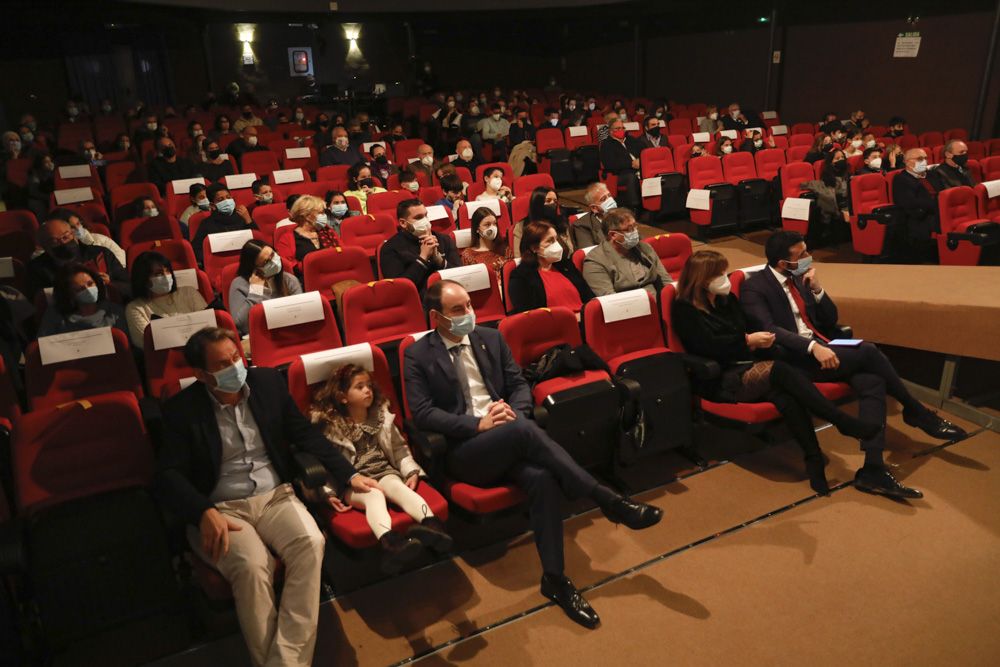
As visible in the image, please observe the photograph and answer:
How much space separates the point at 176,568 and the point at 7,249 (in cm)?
408

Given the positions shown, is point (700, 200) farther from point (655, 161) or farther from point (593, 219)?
point (593, 219)

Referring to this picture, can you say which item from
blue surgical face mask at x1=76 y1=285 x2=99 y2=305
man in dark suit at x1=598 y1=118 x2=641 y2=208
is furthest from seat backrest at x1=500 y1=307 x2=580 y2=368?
man in dark suit at x1=598 y1=118 x2=641 y2=208

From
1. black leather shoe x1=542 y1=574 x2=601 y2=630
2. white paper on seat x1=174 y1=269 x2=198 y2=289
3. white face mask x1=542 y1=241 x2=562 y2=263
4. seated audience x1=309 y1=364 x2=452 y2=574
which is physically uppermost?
white face mask x1=542 y1=241 x2=562 y2=263

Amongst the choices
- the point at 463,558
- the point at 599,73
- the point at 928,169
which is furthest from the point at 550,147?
the point at 599,73

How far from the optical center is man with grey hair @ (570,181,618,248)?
191 inches

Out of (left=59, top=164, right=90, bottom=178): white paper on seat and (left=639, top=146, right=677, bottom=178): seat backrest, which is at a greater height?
(left=59, top=164, right=90, bottom=178): white paper on seat

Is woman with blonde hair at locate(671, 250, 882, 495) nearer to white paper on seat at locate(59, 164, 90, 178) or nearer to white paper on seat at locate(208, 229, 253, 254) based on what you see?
white paper on seat at locate(208, 229, 253, 254)

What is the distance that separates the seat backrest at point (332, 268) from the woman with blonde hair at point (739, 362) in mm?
2066

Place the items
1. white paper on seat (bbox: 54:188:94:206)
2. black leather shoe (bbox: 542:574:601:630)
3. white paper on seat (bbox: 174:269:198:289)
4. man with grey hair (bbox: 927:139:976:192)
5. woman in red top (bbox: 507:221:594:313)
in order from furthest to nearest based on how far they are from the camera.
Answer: man with grey hair (bbox: 927:139:976:192), white paper on seat (bbox: 54:188:94:206), white paper on seat (bbox: 174:269:198:289), woman in red top (bbox: 507:221:594:313), black leather shoe (bbox: 542:574:601:630)

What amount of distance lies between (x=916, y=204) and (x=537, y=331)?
4513 millimetres

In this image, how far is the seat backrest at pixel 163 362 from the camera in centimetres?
314

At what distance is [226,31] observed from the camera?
15859 mm

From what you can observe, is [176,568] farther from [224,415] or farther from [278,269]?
[278,269]

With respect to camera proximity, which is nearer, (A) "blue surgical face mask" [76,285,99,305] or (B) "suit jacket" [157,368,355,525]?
(B) "suit jacket" [157,368,355,525]
